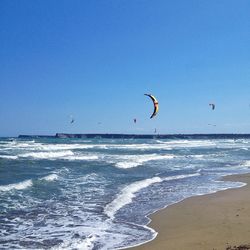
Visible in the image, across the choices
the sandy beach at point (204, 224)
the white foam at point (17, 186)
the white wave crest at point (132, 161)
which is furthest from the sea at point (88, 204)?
the white wave crest at point (132, 161)

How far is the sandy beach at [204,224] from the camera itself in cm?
756

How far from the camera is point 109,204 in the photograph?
476 inches

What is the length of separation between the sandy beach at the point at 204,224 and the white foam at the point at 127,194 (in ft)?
3.91

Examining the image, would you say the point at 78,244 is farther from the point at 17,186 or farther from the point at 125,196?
the point at 17,186

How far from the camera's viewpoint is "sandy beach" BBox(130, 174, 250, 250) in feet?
24.8

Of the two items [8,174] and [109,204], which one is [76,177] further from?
[109,204]

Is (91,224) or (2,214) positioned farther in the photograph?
(2,214)

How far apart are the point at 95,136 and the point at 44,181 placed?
525ft

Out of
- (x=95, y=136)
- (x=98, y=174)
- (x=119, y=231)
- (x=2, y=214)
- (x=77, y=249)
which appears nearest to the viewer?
(x=77, y=249)

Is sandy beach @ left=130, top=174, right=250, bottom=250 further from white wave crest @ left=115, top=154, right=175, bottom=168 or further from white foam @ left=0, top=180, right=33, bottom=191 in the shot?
white wave crest @ left=115, top=154, right=175, bottom=168

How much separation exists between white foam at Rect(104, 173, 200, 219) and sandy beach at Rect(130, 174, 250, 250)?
3.91ft

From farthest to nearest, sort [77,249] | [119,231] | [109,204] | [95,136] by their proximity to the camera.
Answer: [95,136] < [109,204] < [119,231] < [77,249]

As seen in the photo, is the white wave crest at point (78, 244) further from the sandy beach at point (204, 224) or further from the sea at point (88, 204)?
the sandy beach at point (204, 224)

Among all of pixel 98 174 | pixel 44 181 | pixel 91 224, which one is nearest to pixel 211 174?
pixel 98 174
